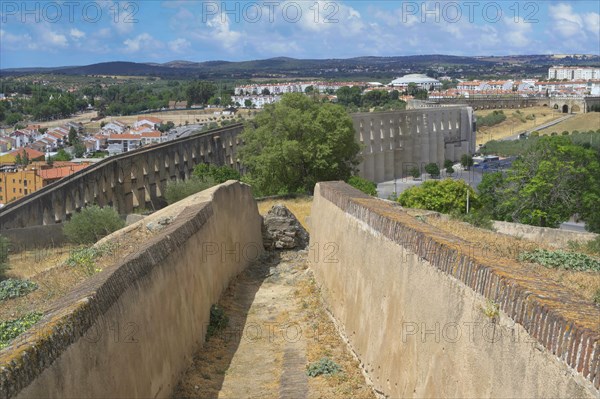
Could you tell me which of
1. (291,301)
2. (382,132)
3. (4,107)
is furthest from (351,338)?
(4,107)

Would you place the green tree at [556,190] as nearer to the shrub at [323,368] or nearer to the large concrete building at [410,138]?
the shrub at [323,368]

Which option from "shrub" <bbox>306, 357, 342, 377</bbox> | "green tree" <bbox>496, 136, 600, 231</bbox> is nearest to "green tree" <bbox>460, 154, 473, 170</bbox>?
"green tree" <bbox>496, 136, 600, 231</bbox>

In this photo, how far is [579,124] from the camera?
348 ft

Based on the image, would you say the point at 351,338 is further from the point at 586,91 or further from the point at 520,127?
the point at 586,91

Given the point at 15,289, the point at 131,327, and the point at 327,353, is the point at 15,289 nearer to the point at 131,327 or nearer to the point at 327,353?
the point at 131,327

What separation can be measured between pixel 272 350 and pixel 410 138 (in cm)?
6667

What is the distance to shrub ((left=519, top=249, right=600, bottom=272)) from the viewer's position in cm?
1105

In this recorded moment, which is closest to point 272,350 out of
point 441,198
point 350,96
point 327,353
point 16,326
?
point 327,353

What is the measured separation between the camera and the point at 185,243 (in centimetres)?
1234

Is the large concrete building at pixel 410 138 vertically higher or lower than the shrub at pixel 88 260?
lower

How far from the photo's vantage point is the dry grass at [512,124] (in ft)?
376

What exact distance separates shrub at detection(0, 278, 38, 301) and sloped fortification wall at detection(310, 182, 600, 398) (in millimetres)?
5102

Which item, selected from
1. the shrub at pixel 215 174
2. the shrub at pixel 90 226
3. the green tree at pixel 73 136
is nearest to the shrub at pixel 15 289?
the shrub at pixel 90 226

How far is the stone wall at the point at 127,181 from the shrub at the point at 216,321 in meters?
13.2
